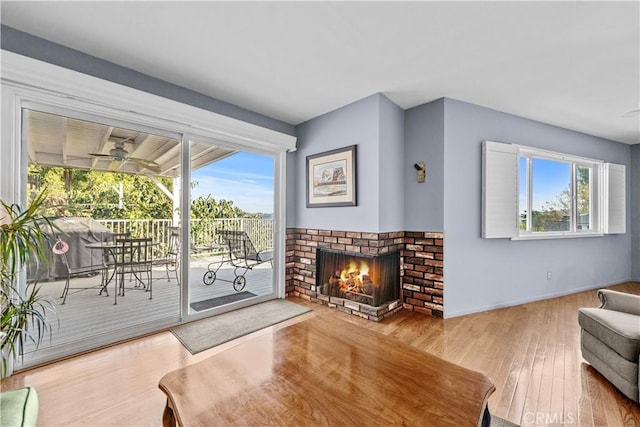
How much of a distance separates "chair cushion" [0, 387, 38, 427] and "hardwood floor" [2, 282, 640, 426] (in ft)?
1.58

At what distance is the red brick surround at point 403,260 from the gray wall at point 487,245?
13 cm

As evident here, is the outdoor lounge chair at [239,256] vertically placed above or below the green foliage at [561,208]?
below

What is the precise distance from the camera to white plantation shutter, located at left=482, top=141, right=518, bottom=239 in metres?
3.27

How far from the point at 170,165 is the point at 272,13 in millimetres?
1806

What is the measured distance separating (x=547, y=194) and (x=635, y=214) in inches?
96.7

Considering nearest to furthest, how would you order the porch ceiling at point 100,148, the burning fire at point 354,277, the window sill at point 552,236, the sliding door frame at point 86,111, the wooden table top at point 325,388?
the wooden table top at point 325,388 < the sliding door frame at point 86,111 < the porch ceiling at point 100,148 < the burning fire at point 354,277 < the window sill at point 552,236

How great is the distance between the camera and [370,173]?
10.1 feet

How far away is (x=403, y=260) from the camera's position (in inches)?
135

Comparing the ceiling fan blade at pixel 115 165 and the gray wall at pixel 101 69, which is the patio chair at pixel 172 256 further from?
the gray wall at pixel 101 69

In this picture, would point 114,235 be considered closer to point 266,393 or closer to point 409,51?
point 266,393

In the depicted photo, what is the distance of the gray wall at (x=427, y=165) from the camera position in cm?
311

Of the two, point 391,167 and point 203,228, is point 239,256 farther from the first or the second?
point 391,167

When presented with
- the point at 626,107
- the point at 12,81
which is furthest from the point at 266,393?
the point at 626,107

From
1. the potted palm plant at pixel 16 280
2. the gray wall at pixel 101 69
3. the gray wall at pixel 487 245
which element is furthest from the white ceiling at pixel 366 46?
the potted palm plant at pixel 16 280
